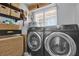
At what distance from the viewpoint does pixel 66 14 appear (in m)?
1.57

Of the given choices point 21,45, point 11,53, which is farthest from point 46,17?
point 11,53

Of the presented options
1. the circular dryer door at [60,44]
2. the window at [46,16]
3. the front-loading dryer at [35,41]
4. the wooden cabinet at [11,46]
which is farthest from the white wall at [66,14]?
the wooden cabinet at [11,46]

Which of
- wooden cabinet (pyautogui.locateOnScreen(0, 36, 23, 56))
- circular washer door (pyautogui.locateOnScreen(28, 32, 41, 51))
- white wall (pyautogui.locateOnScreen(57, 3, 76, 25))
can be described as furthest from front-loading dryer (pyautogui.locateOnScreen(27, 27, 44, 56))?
white wall (pyautogui.locateOnScreen(57, 3, 76, 25))

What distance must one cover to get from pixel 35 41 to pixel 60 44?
12.3 inches

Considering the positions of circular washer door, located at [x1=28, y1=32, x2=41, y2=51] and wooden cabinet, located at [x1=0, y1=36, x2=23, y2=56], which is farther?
circular washer door, located at [x1=28, y1=32, x2=41, y2=51]

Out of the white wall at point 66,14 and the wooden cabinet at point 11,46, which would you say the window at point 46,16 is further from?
the wooden cabinet at point 11,46

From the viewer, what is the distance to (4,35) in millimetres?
1567

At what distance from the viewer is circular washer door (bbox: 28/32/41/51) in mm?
1642

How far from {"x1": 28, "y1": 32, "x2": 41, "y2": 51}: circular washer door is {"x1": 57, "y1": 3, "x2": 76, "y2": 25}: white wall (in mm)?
330

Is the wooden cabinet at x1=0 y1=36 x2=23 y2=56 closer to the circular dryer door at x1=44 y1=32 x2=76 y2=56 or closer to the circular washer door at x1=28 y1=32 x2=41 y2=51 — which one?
the circular washer door at x1=28 y1=32 x2=41 y2=51

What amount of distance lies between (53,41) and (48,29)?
161 mm

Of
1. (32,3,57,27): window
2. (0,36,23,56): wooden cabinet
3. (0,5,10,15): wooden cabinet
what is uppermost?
(0,5,10,15): wooden cabinet

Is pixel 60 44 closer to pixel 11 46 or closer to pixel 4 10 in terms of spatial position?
pixel 11 46

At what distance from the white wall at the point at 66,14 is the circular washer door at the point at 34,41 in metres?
Answer: 0.33
